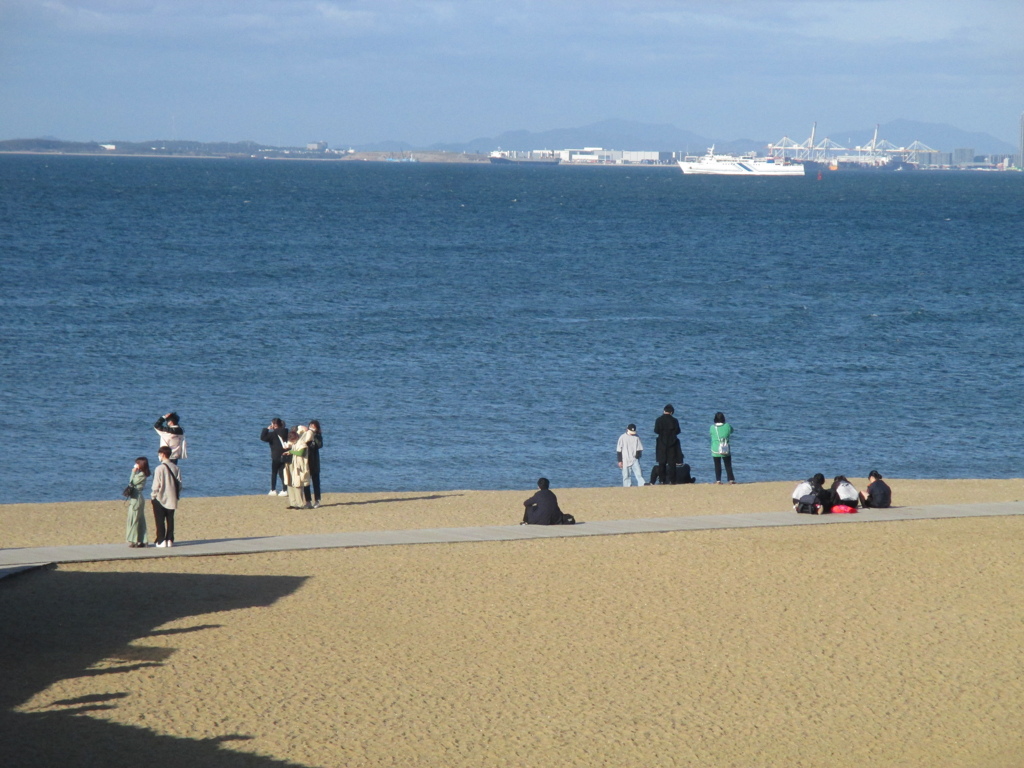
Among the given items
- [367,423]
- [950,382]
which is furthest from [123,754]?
[950,382]

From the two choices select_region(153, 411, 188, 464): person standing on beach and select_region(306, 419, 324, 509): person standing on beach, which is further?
select_region(306, 419, 324, 509): person standing on beach

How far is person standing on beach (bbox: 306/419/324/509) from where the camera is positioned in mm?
18156

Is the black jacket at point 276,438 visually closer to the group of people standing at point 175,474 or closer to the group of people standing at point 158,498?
the group of people standing at point 175,474

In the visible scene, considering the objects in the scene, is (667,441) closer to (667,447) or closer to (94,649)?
(667,447)

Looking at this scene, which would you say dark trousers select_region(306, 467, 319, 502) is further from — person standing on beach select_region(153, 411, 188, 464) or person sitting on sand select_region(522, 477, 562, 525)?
person sitting on sand select_region(522, 477, 562, 525)

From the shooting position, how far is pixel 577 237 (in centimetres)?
8325

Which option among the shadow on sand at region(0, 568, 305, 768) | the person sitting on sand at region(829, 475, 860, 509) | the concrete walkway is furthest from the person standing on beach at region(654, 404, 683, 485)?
the shadow on sand at region(0, 568, 305, 768)

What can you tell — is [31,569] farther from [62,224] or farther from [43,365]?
[62,224]

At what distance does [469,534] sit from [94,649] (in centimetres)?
614

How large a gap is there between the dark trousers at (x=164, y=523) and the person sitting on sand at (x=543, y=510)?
4906mm

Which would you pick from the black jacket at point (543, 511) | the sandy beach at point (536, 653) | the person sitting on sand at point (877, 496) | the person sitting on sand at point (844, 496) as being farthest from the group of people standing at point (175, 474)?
the person sitting on sand at point (877, 496)

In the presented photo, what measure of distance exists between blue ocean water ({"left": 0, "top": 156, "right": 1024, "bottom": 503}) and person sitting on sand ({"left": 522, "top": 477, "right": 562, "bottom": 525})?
6.72 metres

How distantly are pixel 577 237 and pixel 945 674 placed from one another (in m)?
73.1

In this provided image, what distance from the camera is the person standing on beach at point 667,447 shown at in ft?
68.8
